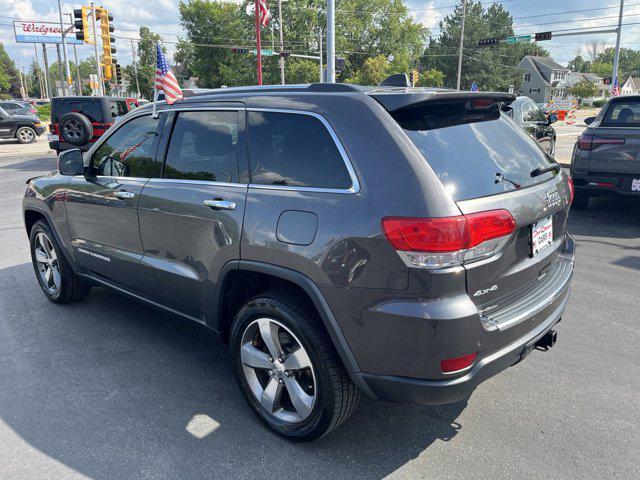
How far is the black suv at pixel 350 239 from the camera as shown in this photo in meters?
2.22

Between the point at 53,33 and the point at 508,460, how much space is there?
71178mm

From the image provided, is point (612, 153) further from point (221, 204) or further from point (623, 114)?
point (221, 204)

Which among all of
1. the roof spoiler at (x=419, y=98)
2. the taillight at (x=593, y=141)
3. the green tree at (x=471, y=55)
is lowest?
the taillight at (x=593, y=141)

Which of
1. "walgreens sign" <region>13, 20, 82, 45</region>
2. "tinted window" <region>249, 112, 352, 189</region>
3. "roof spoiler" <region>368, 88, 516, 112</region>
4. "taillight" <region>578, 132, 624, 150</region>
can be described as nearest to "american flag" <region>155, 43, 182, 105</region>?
"tinted window" <region>249, 112, 352, 189</region>

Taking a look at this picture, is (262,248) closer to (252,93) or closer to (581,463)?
(252,93)

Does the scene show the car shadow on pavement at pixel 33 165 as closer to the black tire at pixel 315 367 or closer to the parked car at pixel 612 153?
the parked car at pixel 612 153

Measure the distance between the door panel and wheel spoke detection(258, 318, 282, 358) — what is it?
0.40m

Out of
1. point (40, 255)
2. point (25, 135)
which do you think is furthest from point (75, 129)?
point (40, 255)

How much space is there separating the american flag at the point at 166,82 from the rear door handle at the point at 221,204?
95cm

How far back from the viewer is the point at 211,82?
67.6 m

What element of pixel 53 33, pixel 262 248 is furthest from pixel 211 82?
pixel 262 248

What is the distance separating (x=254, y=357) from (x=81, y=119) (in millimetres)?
13528

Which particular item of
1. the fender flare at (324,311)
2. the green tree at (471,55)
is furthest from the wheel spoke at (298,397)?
the green tree at (471,55)

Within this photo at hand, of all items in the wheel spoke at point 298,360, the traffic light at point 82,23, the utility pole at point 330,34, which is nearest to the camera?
the wheel spoke at point 298,360
